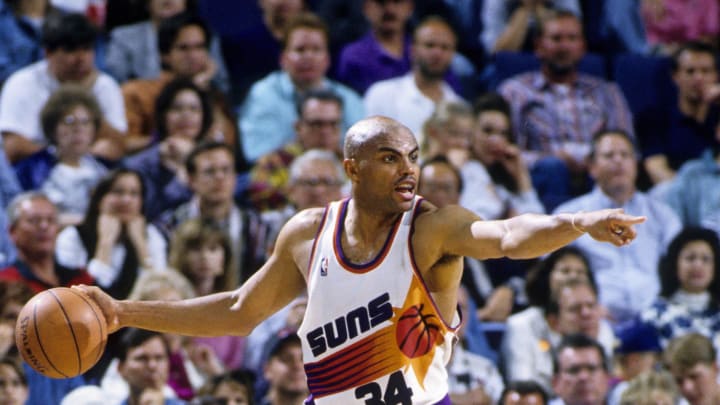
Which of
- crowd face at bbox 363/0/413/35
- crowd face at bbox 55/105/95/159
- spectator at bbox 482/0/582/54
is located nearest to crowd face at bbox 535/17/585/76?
spectator at bbox 482/0/582/54

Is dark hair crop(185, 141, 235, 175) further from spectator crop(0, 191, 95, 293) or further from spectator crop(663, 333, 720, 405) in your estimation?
spectator crop(663, 333, 720, 405)

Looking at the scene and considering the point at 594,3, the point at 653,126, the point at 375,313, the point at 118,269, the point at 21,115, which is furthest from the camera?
the point at 594,3

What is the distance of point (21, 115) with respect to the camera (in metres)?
9.52

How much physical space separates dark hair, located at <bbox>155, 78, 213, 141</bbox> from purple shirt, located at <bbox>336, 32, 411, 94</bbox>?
138 cm

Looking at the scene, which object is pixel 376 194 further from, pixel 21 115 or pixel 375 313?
pixel 21 115

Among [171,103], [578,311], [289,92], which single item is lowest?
[578,311]

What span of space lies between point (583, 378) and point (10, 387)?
11.7ft

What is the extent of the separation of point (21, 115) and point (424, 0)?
376cm

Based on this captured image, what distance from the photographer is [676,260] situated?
9703mm

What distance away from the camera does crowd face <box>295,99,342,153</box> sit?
9.77 m

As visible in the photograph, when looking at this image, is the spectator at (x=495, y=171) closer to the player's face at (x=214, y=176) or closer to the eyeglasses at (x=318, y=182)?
the eyeglasses at (x=318, y=182)

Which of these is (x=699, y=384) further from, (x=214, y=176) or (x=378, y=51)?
(x=378, y=51)

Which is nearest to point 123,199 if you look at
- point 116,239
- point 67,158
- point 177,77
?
point 116,239

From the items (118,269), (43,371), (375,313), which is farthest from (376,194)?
(118,269)
